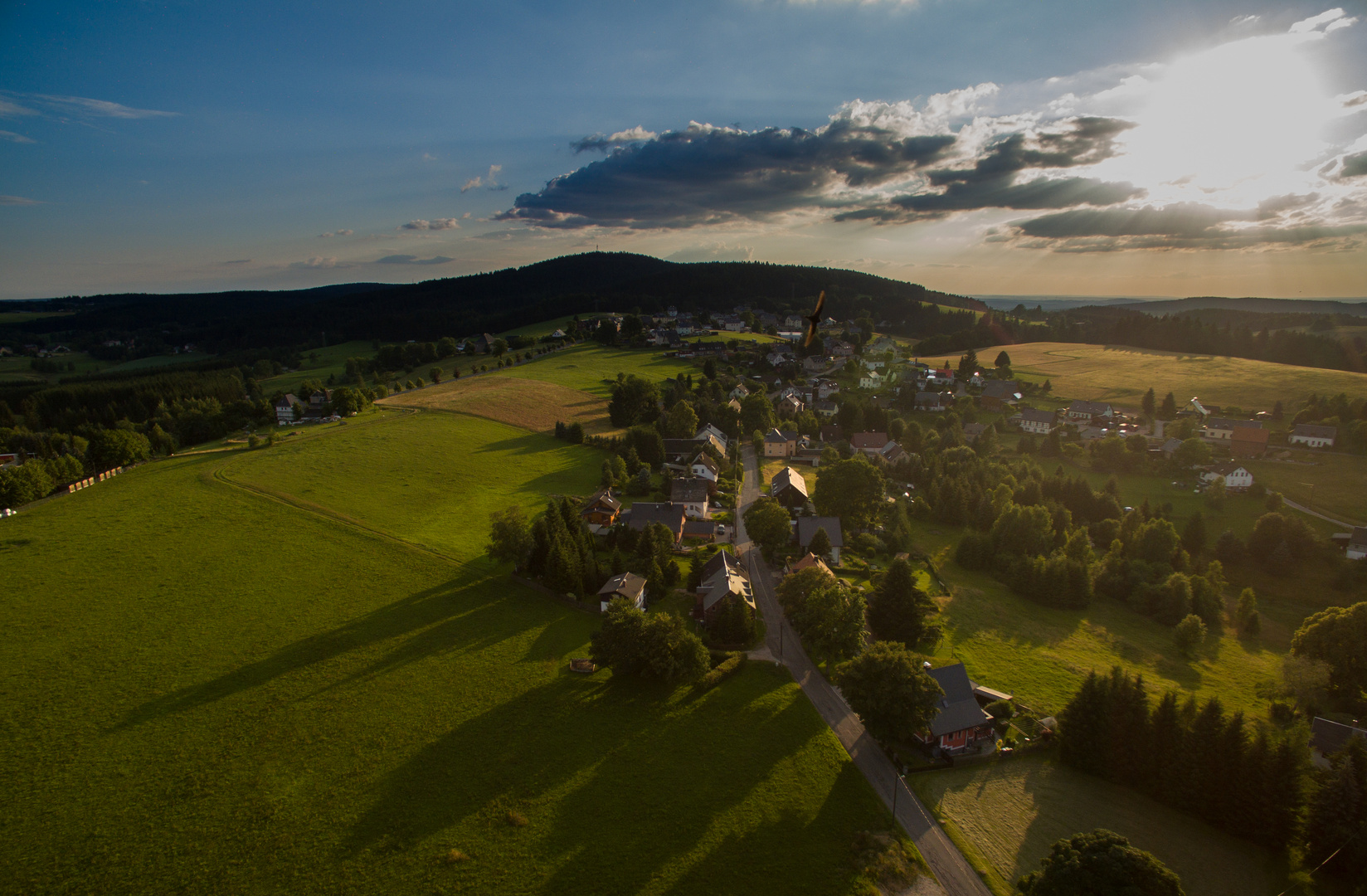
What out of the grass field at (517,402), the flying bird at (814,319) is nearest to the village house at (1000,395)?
the grass field at (517,402)

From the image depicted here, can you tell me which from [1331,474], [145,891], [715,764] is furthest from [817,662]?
[1331,474]

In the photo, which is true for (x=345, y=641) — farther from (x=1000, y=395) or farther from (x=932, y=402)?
(x=1000, y=395)

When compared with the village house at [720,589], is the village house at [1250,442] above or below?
above

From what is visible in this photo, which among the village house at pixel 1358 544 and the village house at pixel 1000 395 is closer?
the village house at pixel 1358 544

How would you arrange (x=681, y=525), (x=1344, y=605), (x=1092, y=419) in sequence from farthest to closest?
(x=1092, y=419)
(x=681, y=525)
(x=1344, y=605)

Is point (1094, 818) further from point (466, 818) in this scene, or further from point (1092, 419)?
point (1092, 419)

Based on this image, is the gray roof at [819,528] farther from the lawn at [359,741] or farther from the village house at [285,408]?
the village house at [285,408]

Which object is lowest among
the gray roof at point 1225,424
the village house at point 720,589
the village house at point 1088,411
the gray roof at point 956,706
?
the gray roof at point 956,706

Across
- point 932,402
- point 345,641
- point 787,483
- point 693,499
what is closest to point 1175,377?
point 932,402
